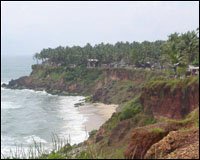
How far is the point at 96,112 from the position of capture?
67938mm

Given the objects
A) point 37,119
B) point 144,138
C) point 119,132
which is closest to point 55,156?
point 144,138

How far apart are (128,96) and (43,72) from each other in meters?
37.7

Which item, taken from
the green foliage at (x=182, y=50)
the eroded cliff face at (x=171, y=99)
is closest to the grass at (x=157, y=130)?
the eroded cliff face at (x=171, y=99)

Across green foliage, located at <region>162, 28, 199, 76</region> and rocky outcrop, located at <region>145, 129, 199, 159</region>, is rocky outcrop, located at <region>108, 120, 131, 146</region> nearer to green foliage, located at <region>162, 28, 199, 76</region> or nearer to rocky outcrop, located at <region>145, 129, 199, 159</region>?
green foliage, located at <region>162, 28, 199, 76</region>

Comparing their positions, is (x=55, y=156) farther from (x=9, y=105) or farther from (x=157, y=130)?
(x=9, y=105)

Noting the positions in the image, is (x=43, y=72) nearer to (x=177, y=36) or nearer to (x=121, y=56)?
(x=121, y=56)

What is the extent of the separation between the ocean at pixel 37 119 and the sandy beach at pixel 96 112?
2.81 ft

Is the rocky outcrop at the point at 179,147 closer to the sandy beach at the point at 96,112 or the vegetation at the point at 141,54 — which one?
the vegetation at the point at 141,54

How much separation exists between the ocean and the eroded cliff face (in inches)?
291

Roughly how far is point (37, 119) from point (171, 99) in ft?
98.9

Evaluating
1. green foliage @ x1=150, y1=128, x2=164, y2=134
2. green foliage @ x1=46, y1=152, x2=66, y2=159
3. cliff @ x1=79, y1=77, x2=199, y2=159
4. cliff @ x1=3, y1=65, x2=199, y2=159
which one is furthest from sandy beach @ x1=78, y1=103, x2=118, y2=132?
green foliage @ x1=46, y1=152, x2=66, y2=159

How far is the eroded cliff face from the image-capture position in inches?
1575

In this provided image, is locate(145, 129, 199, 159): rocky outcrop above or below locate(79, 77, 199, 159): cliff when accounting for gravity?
above

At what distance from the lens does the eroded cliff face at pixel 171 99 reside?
131ft
